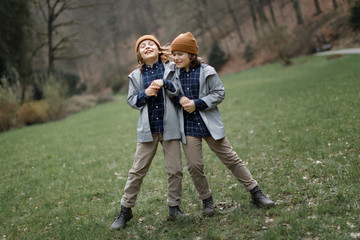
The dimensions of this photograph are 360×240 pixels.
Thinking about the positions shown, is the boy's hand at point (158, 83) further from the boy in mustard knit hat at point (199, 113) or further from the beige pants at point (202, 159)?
the beige pants at point (202, 159)

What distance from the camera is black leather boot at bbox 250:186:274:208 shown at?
148 inches

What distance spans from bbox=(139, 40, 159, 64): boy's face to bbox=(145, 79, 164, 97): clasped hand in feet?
1.34

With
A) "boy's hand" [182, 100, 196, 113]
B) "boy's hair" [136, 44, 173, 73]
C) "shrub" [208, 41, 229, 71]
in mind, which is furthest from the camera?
"shrub" [208, 41, 229, 71]

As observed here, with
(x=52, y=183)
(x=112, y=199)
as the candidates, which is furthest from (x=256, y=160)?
(x=52, y=183)

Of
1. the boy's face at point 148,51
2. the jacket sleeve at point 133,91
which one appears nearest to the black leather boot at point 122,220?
the jacket sleeve at point 133,91

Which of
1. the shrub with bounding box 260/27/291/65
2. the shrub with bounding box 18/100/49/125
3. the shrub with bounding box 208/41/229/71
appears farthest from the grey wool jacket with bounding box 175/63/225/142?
the shrub with bounding box 208/41/229/71

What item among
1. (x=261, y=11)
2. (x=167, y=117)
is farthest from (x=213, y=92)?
(x=261, y=11)

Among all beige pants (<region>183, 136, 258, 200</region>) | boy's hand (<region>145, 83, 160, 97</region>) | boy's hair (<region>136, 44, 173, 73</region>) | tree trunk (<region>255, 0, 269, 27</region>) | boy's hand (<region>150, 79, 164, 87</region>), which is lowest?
beige pants (<region>183, 136, 258, 200</region>)

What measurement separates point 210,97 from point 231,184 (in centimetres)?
190

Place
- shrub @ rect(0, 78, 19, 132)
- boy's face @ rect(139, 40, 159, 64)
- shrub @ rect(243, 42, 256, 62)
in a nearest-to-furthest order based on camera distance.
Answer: boy's face @ rect(139, 40, 159, 64) < shrub @ rect(0, 78, 19, 132) < shrub @ rect(243, 42, 256, 62)

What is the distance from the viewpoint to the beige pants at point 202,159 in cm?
369

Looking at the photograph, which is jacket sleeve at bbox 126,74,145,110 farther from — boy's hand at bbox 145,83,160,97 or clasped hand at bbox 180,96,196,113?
clasped hand at bbox 180,96,196,113

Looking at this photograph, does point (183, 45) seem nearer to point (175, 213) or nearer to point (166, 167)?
point (166, 167)

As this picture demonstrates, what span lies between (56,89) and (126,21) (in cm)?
3458
